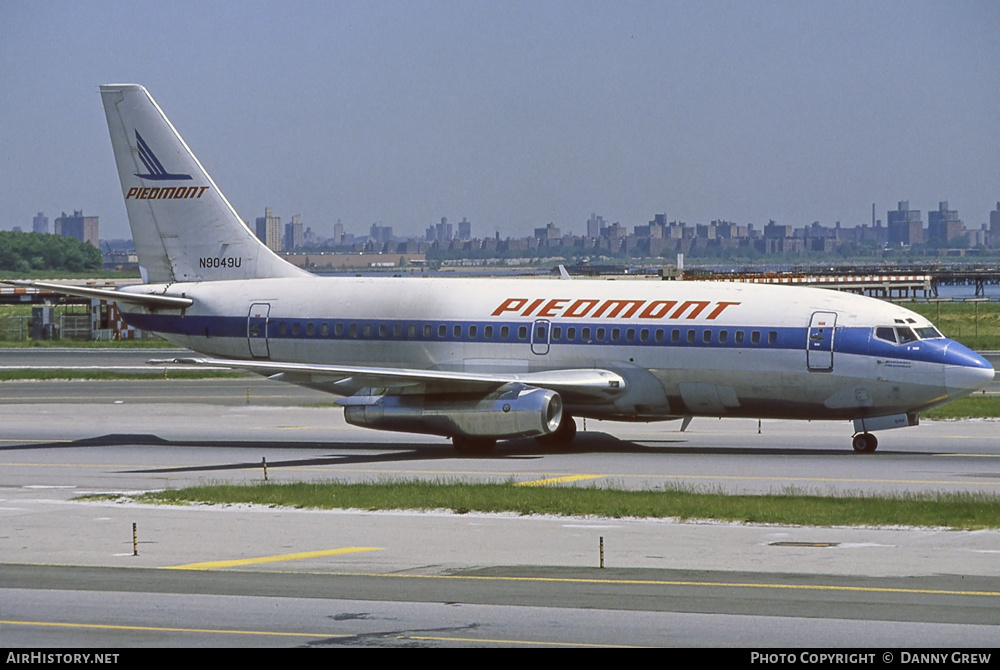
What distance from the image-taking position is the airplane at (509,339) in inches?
1537

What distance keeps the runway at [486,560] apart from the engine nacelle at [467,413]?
3.17 ft

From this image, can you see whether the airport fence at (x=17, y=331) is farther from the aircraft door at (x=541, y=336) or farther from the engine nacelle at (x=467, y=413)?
the aircraft door at (x=541, y=336)

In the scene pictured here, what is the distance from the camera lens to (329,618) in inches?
730

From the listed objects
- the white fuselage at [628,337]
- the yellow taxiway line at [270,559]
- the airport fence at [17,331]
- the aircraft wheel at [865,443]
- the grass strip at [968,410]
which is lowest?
the airport fence at [17,331]

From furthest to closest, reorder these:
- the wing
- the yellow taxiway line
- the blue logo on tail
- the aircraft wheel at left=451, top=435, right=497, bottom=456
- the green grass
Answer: the green grass → the blue logo on tail → the aircraft wheel at left=451, top=435, right=497, bottom=456 → the wing → the yellow taxiway line

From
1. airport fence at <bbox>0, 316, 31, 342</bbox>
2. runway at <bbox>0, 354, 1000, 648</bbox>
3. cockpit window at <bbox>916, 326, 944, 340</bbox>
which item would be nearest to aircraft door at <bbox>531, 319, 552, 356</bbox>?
runway at <bbox>0, 354, 1000, 648</bbox>

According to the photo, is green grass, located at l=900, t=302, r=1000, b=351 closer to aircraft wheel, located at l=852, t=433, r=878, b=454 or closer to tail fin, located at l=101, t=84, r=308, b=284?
aircraft wheel, located at l=852, t=433, r=878, b=454

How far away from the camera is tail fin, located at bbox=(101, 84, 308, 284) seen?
47500 millimetres

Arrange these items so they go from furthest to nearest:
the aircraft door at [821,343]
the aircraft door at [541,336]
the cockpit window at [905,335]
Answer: the aircraft door at [541,336], the aircraft door at [821,343], the cockpit window at [905,335]

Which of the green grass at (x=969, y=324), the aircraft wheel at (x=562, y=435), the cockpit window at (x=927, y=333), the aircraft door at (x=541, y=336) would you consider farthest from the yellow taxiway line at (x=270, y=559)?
the green grass at (x=969, y=324)

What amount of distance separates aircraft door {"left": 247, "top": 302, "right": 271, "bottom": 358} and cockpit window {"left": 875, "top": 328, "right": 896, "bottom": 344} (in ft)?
→ 61.0

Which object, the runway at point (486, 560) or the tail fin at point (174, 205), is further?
the tail fin at point (174, 205)

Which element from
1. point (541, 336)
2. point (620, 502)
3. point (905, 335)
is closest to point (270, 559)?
point (620, 502)
